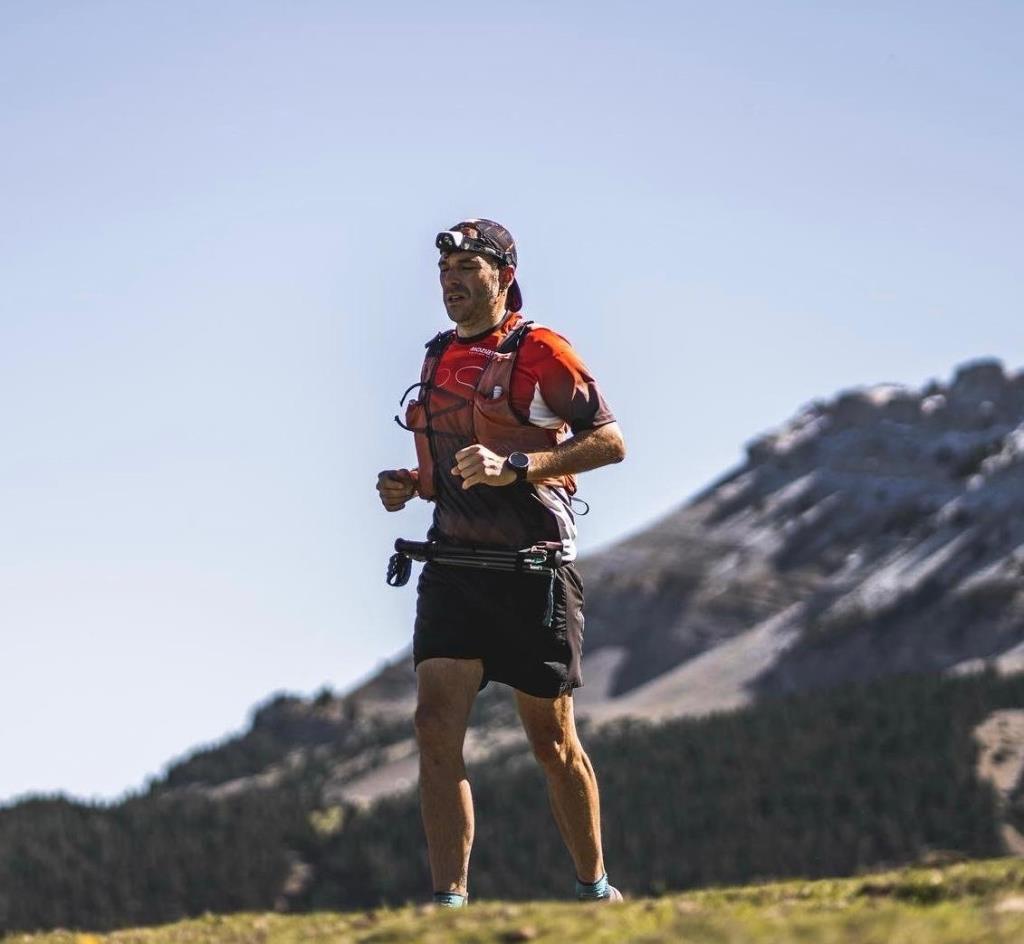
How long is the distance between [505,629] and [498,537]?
369mm

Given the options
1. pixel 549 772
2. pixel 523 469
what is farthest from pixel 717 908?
pixel 523 469

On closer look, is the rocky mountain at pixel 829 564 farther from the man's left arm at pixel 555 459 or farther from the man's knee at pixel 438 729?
the man's knee at pixel 438 729

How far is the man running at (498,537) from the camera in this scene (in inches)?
337

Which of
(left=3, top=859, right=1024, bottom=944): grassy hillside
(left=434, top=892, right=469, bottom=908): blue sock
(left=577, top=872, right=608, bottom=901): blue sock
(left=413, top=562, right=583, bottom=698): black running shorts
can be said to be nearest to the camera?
(left=3, top=859, right=1024, bottom=944): grassy hillside

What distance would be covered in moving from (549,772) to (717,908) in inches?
52.8

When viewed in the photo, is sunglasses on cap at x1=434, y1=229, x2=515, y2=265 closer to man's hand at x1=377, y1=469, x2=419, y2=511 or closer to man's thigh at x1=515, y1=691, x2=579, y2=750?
man's hand at x1=377, y1=469, x2=419, y2=511

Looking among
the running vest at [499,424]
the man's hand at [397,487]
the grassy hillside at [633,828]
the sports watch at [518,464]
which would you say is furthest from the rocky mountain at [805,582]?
the sports watch at [518,464]

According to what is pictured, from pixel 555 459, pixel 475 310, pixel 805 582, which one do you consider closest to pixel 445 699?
pixel 555 459

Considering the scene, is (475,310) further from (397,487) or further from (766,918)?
(766,918)

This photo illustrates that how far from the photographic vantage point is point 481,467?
8422 millimetres

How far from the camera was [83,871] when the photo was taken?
4588 centimetres

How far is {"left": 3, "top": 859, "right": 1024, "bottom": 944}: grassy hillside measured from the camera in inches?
236

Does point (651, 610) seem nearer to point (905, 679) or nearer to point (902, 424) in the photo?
point (902, 424)

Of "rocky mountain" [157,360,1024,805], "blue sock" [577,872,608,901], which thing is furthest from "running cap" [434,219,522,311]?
"rocky mountain" [157,360,1024,805]
